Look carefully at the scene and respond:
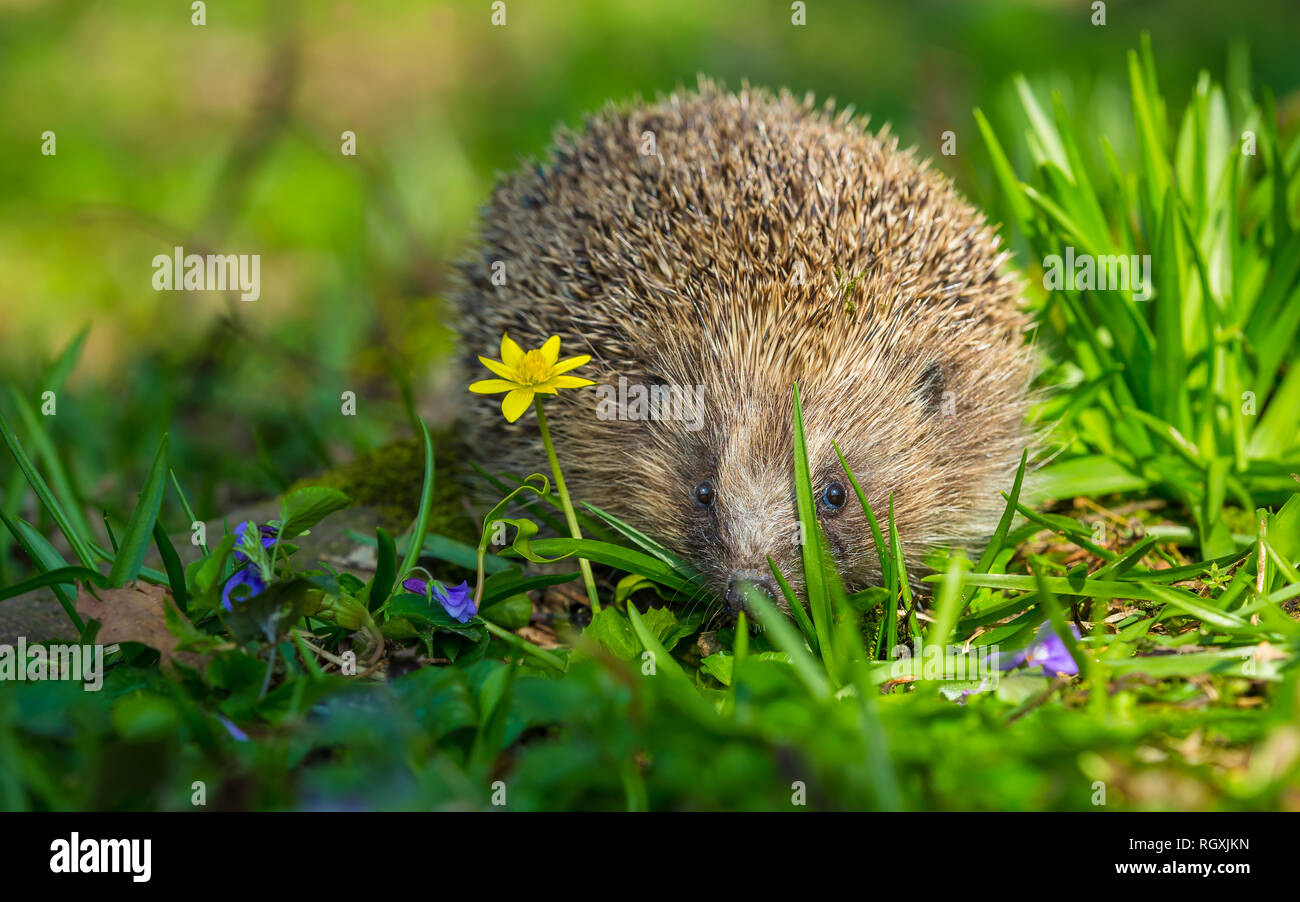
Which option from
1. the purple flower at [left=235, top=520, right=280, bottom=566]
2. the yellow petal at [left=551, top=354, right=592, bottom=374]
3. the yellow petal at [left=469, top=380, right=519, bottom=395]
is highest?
the yellow petal at [left=551, top=354, right=592, bottom=374]

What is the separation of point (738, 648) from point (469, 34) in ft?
34.1

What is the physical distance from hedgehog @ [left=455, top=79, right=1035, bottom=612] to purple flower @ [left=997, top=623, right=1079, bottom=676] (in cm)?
89

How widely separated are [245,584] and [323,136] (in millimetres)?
8398

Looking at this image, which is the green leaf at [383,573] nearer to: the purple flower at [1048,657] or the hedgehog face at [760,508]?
the hedgehog face at [760,508]

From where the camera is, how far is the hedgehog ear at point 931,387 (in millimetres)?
4469

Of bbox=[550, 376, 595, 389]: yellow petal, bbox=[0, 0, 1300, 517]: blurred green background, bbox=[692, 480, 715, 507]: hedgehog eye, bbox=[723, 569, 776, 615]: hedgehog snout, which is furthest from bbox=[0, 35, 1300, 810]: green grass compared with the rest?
bbox=[0, 0, 1300, 517]: blurred green background

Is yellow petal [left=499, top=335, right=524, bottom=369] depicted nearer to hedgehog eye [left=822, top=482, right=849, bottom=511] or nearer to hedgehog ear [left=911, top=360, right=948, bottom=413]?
hedgehog eye [left=822, top=482, right=849, bottom=511]

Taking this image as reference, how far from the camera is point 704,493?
14.1 ft

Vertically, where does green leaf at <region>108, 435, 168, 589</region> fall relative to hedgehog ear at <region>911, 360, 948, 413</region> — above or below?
below

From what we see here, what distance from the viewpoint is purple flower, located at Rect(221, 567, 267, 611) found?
126 inches

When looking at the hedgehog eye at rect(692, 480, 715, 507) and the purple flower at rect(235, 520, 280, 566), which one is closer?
the purple flower at rect(235, 520, 280, 566)

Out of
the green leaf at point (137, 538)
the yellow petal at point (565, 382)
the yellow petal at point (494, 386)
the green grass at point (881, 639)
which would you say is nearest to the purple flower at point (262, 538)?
the green grass at point (881, 639)
